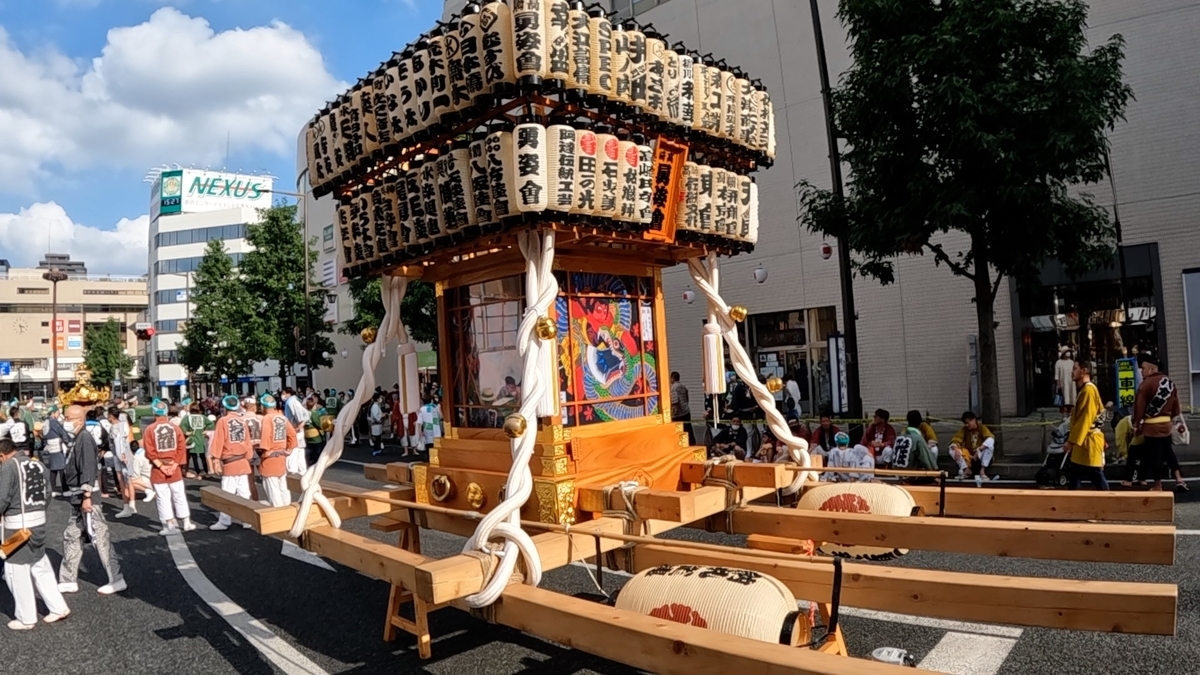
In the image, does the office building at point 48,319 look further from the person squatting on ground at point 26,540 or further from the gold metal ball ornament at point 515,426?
the gold metal ball ornament at point 515,426

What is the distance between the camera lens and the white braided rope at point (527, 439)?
3.18m

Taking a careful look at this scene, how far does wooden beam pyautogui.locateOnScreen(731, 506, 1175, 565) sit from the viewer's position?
295 centimetres

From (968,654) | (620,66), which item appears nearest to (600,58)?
(620,66)

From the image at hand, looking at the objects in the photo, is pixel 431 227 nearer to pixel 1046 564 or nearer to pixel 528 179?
pixel 528 179

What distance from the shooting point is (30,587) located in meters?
6.38

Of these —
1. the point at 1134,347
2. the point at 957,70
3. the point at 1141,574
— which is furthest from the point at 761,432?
the point at 1134,347

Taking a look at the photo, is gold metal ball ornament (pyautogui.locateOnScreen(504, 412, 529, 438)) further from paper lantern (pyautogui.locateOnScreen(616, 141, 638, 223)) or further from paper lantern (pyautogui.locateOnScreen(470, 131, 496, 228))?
paper lantern (pyautogui.locateOnScreen(616, 141, 638, 223))

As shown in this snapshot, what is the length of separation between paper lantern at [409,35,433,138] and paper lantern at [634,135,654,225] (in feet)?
3.68

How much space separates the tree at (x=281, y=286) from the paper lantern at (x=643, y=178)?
29.3 meters

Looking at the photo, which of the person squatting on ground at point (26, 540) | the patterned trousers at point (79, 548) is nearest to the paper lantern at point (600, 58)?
the person squatting on ground at point (26, 540)

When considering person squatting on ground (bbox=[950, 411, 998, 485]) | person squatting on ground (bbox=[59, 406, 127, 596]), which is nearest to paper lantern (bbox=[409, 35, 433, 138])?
person squatting on ground (bbox=[59, 406, 127, 596])

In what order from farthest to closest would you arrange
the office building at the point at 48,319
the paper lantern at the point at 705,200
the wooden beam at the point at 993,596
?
1. the office building at the point at 48,319
2. the paper lantern at the point at 705,200
3. the wooden beam at the point at 993,596

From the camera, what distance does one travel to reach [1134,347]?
15.9m

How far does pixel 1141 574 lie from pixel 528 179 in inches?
225
